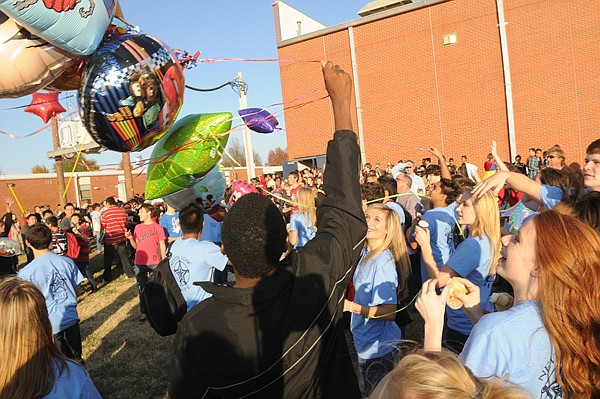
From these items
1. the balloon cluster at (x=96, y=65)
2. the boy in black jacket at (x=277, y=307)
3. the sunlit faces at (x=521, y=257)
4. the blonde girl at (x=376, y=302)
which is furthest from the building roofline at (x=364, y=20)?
the boy in black jacket at (x=277, y=307)

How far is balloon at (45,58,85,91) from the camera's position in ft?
9.66

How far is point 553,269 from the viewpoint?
5.35ft

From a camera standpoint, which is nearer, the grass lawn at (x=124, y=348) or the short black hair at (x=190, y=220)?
the short black hair at (x=190, y=220)

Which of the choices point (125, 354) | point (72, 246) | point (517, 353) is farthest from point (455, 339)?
point (72, 246)

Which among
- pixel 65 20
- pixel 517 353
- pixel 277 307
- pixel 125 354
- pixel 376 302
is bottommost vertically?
pixel 125 354

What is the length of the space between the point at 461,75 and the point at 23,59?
19479 millimetres

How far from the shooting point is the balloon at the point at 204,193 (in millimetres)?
4291

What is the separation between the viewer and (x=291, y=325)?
5.02 ft

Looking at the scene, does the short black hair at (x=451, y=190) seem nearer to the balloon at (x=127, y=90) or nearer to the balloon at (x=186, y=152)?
the balloon at (x=186, y=152)

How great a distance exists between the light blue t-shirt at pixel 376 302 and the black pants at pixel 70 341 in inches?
119

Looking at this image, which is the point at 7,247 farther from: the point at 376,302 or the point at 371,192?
the point at 376,302

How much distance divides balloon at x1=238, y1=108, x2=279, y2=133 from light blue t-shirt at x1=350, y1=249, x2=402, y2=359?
6.46ft

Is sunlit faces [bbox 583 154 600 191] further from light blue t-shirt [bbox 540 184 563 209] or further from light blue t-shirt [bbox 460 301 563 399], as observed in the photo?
light blue t-shirt [bbox 460 301 563 399]

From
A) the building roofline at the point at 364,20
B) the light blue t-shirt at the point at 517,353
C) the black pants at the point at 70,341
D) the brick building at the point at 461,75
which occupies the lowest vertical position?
the black pants at the point at 70,341
